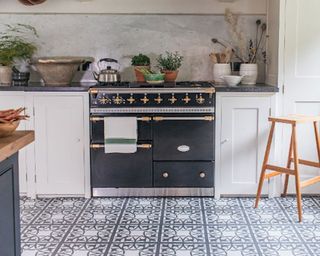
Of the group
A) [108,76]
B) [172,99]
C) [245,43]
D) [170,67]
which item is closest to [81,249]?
[172,99]

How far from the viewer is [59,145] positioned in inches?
153

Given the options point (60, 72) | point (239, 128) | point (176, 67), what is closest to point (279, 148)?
point (239, 128)

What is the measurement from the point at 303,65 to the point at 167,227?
68.2 inches

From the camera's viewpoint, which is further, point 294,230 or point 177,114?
point 177,114

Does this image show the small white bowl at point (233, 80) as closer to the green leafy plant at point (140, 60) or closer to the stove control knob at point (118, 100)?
the green leafy plant at point (140, 60)

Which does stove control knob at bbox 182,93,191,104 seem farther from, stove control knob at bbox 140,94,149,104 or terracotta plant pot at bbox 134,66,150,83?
terracotta plant pot at bbox 134,66,150,83

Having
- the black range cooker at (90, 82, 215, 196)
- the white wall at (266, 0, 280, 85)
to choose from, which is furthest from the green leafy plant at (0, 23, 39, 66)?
the white wall at (266, 0, 280, 85)

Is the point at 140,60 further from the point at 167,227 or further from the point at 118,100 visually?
the point at 167,227

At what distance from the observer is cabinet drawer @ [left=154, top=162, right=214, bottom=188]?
3898 millimetres

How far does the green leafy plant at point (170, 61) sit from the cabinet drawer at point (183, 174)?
36.1 inches

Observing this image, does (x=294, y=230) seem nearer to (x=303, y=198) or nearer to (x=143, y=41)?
(x=303, y=198)

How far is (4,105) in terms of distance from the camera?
12.7 feet

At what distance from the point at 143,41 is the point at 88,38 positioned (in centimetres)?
52

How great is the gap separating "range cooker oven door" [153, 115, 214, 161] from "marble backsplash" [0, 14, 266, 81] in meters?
0.80
